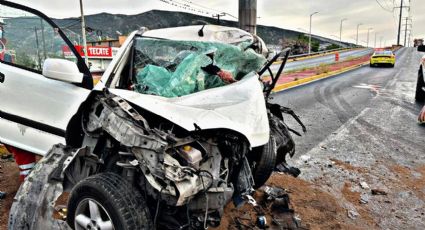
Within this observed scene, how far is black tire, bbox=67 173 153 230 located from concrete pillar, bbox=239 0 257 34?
7126 millimetres

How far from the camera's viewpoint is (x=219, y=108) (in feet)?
8.16

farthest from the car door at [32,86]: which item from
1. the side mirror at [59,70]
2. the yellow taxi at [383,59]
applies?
the yellow taxi at [383,59]

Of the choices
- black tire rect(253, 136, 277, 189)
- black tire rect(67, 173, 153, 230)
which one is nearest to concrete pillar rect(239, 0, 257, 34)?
black tire rect(253, 136, 277, 189)

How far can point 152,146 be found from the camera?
82.6 inches

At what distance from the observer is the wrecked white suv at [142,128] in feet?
7.16

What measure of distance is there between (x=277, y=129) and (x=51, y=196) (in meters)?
2.28

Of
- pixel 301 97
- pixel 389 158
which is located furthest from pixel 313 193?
pixel 301 97

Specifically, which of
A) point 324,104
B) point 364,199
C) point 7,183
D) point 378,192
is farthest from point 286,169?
point 324,104

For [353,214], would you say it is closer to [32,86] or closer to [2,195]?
[32,86]

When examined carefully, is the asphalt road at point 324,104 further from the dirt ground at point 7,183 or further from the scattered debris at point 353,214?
the dirt ground at point 7,183

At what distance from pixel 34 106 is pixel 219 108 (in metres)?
1.95

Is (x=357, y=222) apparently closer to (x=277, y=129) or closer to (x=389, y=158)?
(x=277, y=129)

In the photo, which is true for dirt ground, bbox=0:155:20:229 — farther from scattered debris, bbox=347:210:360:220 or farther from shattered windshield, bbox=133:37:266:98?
scattered debris, bbox=347:210:360:220

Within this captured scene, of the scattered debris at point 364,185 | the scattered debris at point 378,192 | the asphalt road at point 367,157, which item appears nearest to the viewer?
the asphalt road at point 367,157
